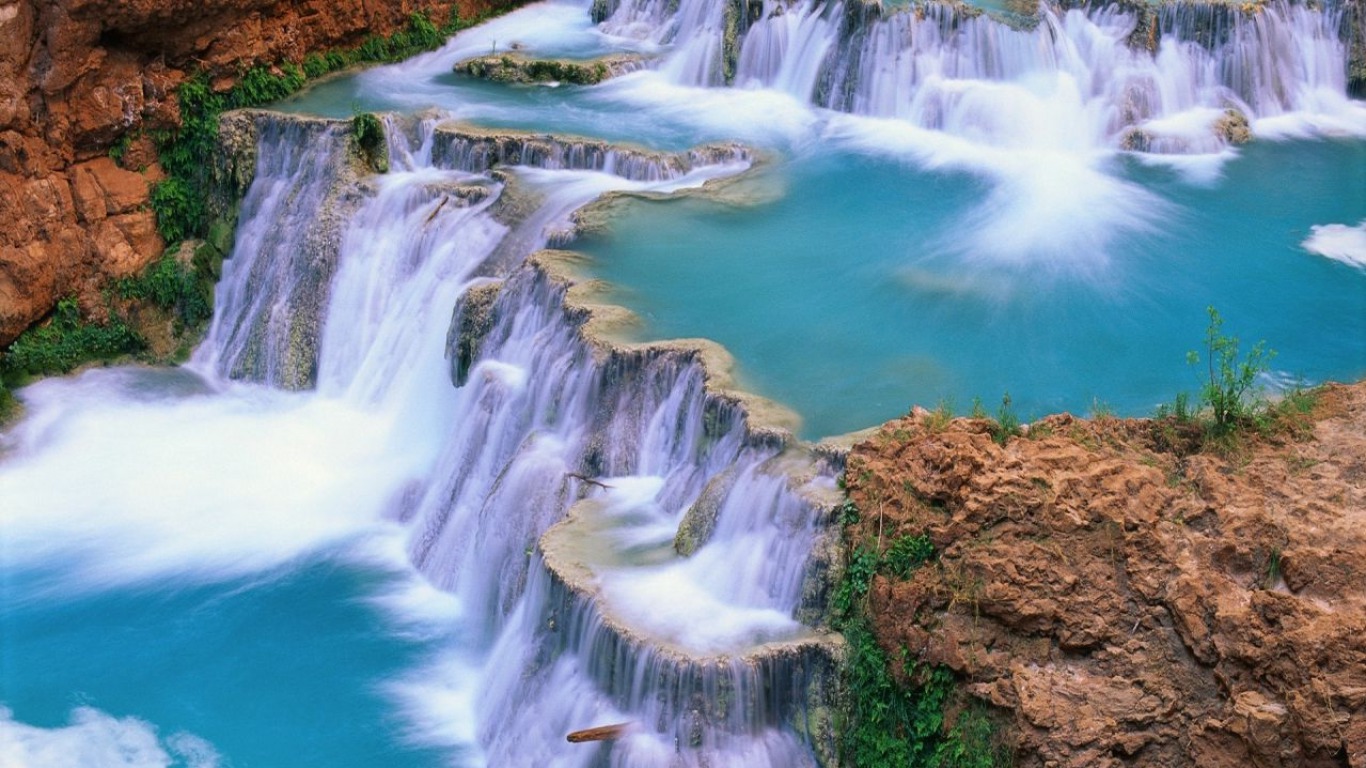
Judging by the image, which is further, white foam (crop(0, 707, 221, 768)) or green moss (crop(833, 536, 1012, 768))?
white foam (crop(0, 707, 221, 768))

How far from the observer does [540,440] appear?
36.8 ft

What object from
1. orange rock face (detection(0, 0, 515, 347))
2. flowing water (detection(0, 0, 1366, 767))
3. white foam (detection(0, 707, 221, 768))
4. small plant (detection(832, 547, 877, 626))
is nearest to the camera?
small plant (detection(832, 547, 877, 626))

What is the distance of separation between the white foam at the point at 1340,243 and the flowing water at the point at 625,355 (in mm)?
55

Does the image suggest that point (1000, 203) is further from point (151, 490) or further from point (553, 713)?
point (151, 490)

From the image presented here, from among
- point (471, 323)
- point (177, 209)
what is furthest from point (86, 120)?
point (471, 323)

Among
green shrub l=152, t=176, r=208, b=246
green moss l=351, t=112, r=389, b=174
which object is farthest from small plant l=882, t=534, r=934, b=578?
green shrub l=152, t=176, r=208, b=246

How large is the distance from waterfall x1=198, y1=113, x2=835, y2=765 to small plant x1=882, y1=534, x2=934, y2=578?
51 cm

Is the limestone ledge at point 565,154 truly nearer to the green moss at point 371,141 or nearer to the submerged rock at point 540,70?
the green moss at point 371,141

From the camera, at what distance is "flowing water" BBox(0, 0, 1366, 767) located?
9461mm

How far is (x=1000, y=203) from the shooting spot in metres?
14.0

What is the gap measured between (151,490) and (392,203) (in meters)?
3.47

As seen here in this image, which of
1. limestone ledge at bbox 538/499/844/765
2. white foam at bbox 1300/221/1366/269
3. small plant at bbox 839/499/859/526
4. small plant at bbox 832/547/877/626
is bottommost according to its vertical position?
limestone ledge at bbox 538/499/844/765

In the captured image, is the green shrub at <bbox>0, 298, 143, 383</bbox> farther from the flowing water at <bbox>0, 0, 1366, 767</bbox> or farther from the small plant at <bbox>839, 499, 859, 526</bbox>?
the small plant at <bbox>839, 499, 859, 526</bbox>

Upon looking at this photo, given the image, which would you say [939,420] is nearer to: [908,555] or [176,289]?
[908,555]
